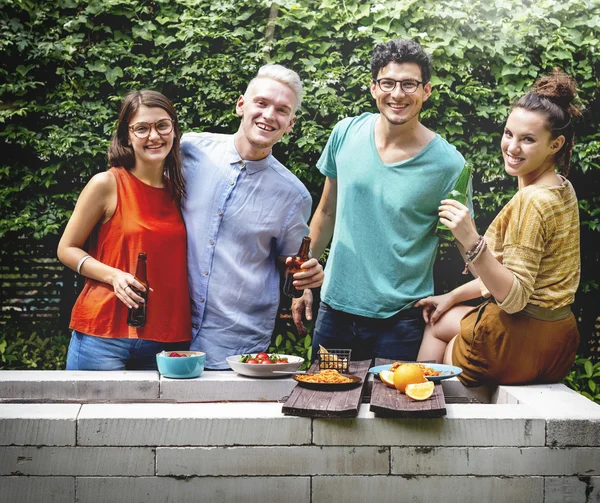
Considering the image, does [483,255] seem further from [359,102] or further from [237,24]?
[237,24]

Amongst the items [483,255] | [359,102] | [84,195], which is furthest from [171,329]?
[359,102]

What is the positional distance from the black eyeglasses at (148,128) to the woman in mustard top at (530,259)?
1.29 m

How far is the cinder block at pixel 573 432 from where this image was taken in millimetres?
2721

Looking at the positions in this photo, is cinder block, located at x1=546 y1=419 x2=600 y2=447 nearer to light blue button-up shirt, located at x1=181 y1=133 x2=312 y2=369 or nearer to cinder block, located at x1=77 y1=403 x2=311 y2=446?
cinder block, located at x1=77 y1=403 x2=311 y2=446

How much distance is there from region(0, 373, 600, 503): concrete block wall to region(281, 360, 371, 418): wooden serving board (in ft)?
0.11

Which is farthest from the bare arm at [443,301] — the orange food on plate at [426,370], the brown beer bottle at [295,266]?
the brown beer bottle at [295,266]

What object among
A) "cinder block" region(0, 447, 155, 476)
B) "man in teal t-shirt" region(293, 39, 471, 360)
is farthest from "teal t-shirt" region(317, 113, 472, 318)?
"cinder block" region(0, 447, 155, 476)

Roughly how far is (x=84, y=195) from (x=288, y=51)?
6.57ft

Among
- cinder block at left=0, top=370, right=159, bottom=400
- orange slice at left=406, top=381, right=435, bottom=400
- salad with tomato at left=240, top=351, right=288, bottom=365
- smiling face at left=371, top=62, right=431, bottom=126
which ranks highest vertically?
smiling face at left=371, top=62, right=431, bottom=126

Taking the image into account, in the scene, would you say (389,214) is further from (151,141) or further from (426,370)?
(151,141)

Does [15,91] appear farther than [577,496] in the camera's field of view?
Yes

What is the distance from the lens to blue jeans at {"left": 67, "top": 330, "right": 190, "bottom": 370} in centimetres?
337

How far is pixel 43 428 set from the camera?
2646 mm

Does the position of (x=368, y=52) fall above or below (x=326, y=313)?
above
